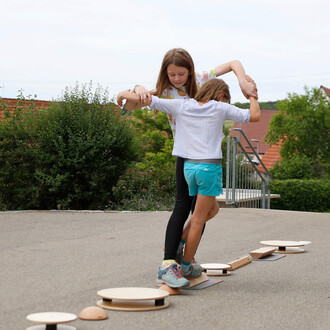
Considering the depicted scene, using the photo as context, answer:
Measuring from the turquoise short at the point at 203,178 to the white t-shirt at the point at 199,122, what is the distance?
68 millimetres

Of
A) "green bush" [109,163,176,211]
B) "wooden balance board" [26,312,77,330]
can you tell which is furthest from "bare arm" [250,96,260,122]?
"green bush" [109,163,176,211]

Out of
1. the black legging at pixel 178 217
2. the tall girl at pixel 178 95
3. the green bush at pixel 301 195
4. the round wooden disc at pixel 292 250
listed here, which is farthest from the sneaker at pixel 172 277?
A: the green bush at pixel 301 195

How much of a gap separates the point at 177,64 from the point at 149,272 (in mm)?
1703

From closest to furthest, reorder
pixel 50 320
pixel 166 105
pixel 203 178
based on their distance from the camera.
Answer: pixel 50 320, pixel 203 178, pixel 166 105

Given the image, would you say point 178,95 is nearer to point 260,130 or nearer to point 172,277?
point 172,277

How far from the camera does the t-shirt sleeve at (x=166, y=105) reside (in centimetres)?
437

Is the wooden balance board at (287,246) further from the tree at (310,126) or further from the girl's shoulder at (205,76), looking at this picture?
the tree at (310,126)

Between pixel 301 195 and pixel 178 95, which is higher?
pixel 178 95

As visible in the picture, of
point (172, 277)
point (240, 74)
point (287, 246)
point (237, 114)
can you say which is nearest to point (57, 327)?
point (172, 277)

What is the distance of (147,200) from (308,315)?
25.7ft

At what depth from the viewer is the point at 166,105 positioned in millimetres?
4422

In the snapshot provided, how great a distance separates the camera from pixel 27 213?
33.3ft

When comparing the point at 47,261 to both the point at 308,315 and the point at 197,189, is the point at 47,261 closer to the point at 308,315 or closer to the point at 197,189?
the point at 197,189

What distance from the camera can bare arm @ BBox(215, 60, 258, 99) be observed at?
4.48 metres
